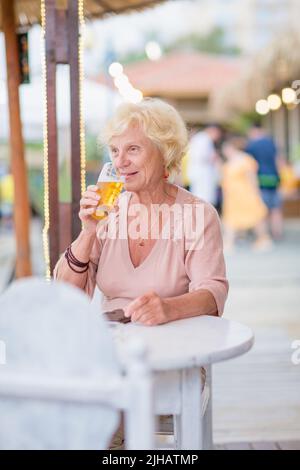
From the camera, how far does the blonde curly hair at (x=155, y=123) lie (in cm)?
216

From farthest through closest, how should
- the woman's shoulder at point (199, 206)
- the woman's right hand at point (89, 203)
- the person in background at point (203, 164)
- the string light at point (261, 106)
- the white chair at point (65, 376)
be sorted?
the string light at point (261, 106) → the person in background at point (203, 164) → the woman's shoulder at point (199, 206) → the woman's right hand at point (89, 203) → the white chair at point (65, 376)

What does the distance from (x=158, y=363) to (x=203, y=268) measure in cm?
59

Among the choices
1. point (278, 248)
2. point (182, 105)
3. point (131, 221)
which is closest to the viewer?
point (131, 221)

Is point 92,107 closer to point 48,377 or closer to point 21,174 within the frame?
point 21,174

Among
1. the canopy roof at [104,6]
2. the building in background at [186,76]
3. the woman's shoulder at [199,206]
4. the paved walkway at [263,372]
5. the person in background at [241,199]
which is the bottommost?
the paved walkway at [263,372]

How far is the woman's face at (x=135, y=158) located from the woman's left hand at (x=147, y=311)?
429 millimetres

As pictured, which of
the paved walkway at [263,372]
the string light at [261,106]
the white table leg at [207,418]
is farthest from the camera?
the string light at [261,106]

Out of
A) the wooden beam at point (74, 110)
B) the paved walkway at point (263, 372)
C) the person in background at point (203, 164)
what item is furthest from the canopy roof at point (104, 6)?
the person in background at point (203, 164)

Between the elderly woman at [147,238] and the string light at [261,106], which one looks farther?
the string light at [261,106]

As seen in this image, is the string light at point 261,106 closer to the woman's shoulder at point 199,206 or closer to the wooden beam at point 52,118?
the wooden beam at point 52,118

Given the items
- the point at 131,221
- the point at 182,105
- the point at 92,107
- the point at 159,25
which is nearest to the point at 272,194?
the point at 92,107

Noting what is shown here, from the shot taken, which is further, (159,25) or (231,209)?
(159,25)

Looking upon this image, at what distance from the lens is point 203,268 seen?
2072 millimetres

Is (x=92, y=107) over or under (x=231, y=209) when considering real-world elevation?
over
